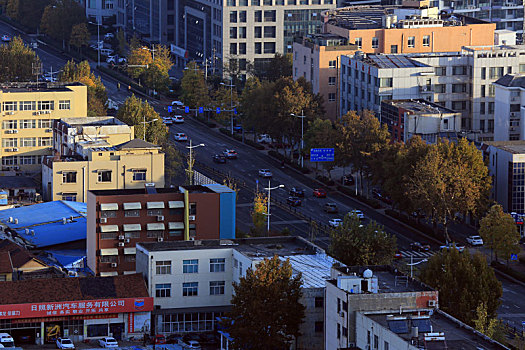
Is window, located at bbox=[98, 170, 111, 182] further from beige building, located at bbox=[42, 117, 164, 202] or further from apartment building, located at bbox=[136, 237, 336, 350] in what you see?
apartment building, located at bbox=[136, 237, 336, 350]

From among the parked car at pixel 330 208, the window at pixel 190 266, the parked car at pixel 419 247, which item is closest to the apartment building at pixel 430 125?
the parked car at pixel 330 208

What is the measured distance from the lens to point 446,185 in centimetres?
16750

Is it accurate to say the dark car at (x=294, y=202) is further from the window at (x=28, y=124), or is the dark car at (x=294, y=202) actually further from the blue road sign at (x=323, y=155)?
the window at (x=28, y=124)

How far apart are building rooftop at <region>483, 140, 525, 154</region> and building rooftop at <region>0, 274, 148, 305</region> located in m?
62.0

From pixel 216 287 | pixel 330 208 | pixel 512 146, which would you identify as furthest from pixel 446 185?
pixel 216 287

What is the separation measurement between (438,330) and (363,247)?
140 ft

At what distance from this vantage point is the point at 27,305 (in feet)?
411

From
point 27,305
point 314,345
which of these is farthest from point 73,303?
point 314,345

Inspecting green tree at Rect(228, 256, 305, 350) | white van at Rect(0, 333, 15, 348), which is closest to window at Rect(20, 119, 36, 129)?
white van at Rect(0, 333, 15, 348)

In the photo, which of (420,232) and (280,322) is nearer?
(280,322)

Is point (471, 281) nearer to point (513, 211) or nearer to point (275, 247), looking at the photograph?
point (275, 247)

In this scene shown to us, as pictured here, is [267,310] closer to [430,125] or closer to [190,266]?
[190,266]

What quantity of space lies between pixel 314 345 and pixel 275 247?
16.6 m

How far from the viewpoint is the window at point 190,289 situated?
132 metres
